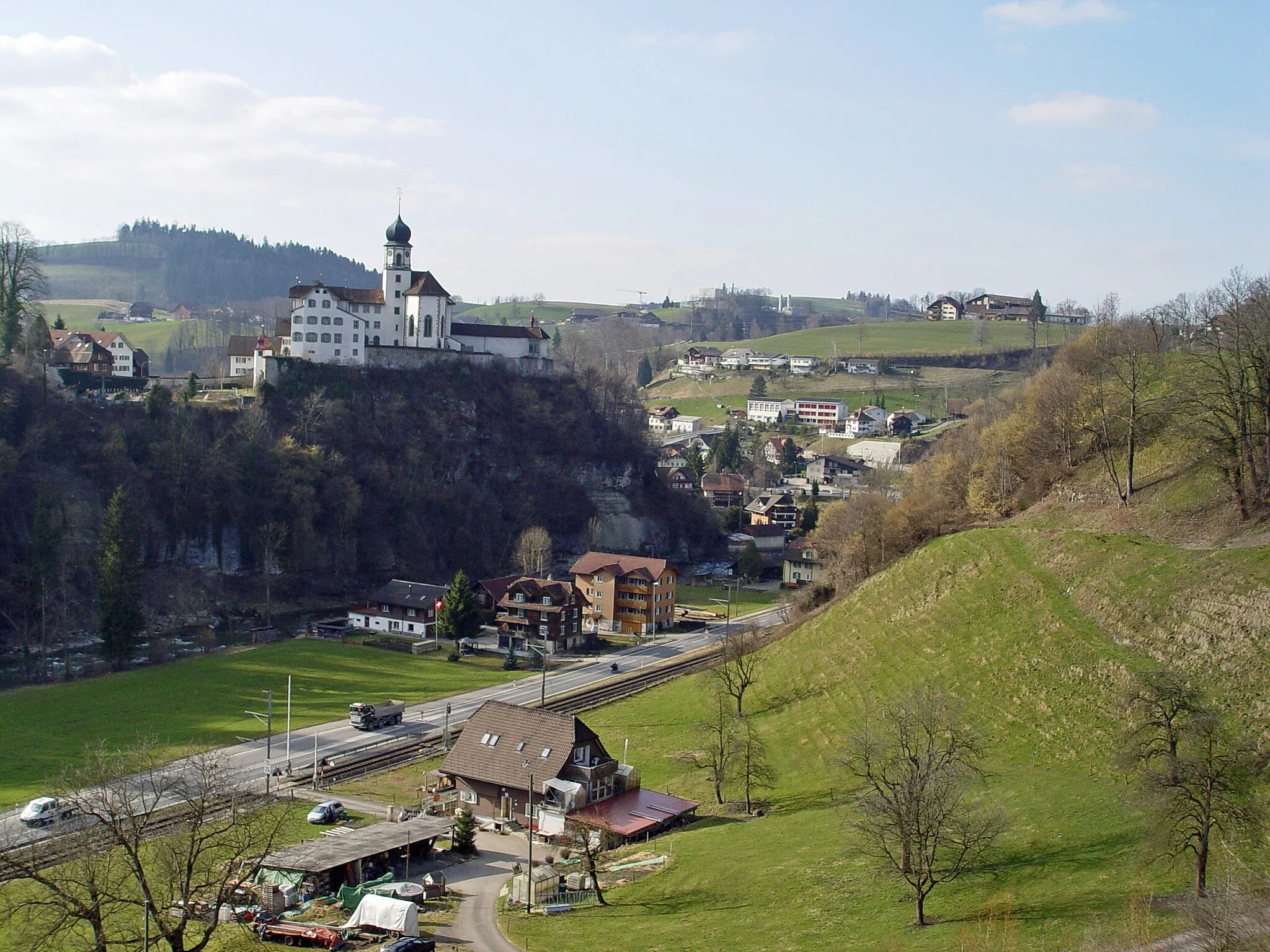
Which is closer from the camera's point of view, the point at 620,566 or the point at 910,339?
the point at 620,566

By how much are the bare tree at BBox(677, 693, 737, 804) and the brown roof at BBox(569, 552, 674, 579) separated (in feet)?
96.7

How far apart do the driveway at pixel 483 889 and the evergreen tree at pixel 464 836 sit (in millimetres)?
370

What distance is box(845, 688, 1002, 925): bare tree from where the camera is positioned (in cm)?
2247

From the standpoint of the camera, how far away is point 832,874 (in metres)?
25.4

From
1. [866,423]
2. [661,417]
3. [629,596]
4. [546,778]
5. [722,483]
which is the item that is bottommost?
[629,596]

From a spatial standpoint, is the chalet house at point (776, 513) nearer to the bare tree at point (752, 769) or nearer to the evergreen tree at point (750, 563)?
the evergreen tree at point (750, 563)

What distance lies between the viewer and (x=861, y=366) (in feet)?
522

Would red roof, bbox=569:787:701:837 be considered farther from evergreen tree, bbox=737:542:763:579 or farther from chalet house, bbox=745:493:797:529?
chalet house, bbox=745:493:797:529

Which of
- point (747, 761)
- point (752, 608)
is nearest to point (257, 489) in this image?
point (752, 608)

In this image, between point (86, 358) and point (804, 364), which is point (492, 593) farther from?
point (804, 364)

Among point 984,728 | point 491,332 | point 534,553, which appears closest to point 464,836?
point 984,728

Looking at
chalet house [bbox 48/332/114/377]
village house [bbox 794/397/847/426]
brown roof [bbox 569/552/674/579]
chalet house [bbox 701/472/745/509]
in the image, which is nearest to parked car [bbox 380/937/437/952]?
brown roof [bbox 569/552/674/579]

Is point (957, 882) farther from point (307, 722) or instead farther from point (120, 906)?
point (307, 722)

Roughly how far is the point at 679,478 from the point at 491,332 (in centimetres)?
Result: 2267
